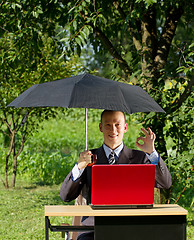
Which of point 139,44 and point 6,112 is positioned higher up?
point 139,44

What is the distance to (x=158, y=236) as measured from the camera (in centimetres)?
296

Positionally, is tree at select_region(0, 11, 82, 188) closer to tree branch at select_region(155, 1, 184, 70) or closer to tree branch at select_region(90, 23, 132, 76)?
tree branch at select_region(90, 23, 132, 76)

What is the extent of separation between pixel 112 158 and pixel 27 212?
394 centimetres

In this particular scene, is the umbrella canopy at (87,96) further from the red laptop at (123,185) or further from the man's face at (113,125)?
the red laptop at (123,185)

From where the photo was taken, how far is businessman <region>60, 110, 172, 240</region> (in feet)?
11.0

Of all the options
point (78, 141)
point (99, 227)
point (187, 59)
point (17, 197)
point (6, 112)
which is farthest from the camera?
point (78, 141)

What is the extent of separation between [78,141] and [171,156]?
25.1 feet

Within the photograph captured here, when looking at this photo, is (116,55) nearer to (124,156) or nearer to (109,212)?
(124,156)

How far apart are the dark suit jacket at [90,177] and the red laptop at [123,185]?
0.43m

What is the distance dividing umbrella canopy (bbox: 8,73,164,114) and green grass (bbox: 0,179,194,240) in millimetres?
2943

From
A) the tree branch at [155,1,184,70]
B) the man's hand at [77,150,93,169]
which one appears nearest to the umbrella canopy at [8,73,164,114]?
the man's hand at [77,150,93,169]

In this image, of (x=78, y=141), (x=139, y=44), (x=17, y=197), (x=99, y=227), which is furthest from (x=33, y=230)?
(x=78, y=141)

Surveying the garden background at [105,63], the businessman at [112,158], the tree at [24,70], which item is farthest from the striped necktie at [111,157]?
the tree at [24,70]

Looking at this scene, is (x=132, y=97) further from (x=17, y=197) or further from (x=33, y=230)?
(x=17, y=197)
